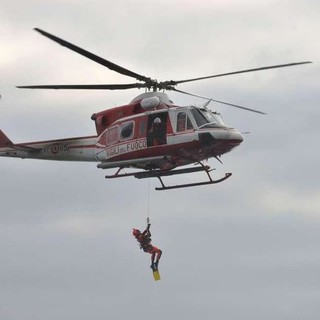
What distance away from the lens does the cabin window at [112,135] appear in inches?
1929

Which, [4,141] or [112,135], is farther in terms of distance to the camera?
[4,141]

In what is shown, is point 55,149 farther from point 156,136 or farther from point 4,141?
point 156,136

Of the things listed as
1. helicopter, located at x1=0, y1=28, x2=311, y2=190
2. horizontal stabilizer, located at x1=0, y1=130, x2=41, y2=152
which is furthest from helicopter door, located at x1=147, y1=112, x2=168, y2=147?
horizontal stabilizer, located at x1=0, y1=130, x2=41, y2=152

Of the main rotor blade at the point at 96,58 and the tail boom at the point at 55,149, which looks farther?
the tail boom at the point at 55,149

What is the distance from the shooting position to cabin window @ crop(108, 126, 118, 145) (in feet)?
161

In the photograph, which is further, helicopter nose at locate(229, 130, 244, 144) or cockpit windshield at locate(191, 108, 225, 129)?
cockpit windshield at locate(191, 108, 225, 129)

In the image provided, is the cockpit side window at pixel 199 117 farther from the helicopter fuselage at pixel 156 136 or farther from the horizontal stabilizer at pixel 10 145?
the horizontal stabilizer at pixel 10 145

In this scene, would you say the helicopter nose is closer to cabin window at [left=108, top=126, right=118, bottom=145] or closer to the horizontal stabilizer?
cabin window at [left=108, top=126, right=118, bottom=145]

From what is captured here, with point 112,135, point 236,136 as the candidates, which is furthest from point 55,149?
point 236,136

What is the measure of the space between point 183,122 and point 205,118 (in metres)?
1.05

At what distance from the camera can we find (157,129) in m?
47.1

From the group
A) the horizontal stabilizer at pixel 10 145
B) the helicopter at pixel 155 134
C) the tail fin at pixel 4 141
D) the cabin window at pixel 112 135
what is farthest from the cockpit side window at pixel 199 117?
the tail fin at pixel 4 141

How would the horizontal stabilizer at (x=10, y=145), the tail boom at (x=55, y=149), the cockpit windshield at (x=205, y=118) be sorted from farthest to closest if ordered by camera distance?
the horizontal stabilizer at (x=10, y=145) < the tail boom at (x=55, y=149) < the cockpit windshield at (x=205, y=118)

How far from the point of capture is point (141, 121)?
4778 centimetres
